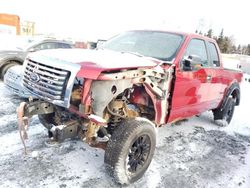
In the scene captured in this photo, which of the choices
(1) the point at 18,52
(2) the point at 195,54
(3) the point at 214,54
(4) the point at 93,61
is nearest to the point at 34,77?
(4) the point at 93,61

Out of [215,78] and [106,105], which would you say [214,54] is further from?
[106,105]

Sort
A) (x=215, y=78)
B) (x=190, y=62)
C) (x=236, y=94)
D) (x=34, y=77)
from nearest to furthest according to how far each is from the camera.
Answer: (x=34, y=77), (x=190, y=62), (x=215, y=78), (x=236, y=94)

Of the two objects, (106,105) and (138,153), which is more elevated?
(106,105)

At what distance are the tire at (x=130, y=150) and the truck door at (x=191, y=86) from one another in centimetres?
89

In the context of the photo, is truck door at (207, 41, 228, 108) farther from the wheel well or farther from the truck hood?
the truck hood

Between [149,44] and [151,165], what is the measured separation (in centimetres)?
190

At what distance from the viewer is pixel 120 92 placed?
3385mm

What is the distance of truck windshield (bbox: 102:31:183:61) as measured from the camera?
14.6 feet

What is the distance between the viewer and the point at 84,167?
3.92m

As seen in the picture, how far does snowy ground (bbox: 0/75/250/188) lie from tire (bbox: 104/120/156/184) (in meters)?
0.20

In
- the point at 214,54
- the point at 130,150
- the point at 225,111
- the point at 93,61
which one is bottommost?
the point at 225,111

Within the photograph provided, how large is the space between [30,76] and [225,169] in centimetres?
313

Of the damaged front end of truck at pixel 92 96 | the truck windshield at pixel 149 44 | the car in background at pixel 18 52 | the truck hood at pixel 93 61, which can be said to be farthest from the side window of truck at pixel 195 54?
the car in background at pixel 18 52

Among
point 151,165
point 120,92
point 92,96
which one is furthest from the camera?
point 151,165
